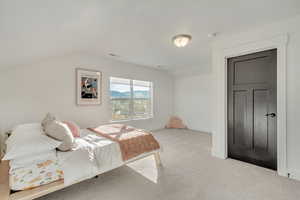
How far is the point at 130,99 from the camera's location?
4668 mm

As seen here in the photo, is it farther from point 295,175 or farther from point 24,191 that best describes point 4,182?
point 295,175

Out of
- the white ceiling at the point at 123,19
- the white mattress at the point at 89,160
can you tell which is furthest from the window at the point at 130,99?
the white mattress at the point at 89,160

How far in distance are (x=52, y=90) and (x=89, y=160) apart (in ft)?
7.21

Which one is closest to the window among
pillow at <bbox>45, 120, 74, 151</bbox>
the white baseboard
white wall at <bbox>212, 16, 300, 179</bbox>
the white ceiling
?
the white ceiling

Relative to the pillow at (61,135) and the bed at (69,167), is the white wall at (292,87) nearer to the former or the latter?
the bed at (69,167)

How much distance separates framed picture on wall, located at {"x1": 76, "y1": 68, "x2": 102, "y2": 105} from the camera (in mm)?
3447

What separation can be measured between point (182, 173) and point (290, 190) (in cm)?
140

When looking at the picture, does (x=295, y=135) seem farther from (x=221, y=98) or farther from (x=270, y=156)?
(x=221, y=98)

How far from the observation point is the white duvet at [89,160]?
1.60 meters

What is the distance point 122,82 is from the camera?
4.45 meters

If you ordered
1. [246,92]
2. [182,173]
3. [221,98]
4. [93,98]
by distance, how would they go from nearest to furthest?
[182,173] → [246,92] → [221,98] → [93,98]

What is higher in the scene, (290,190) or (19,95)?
(19,95)

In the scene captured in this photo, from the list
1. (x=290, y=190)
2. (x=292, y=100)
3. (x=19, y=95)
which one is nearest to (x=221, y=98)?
(x=292, y=100)

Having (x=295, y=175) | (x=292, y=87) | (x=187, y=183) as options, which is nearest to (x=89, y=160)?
(x=187, y=183)
